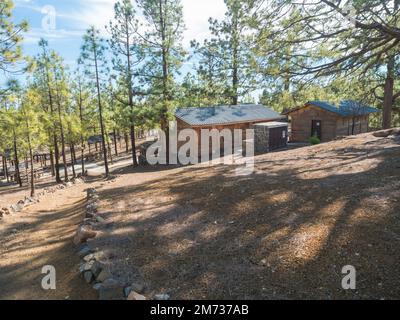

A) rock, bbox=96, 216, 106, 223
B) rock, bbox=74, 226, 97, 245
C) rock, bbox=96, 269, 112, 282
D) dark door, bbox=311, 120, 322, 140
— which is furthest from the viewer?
dark door, bbox=311, 120, 322, 140

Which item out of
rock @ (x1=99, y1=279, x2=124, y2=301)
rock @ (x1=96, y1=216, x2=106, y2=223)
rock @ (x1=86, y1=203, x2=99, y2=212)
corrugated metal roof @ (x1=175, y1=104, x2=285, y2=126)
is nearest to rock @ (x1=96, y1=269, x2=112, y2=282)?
rock @ (x1=99, y1=279, x2=124, y2=301)

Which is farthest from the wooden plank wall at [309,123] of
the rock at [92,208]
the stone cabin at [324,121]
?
the rock at [92,208]

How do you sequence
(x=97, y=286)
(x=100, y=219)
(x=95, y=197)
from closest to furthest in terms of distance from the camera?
(x=97, y=286) → (x=100, y=219) → (x=95, y=197)

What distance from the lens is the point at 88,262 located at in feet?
18.5

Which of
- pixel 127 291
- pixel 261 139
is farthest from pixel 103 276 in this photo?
pixel 261 139

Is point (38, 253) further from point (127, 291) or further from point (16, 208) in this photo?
point (16, 208)

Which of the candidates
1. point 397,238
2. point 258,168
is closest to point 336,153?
point 258,168

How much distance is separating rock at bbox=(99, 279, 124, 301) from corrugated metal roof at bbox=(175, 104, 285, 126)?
17391mm

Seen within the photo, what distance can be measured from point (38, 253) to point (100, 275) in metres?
3.14

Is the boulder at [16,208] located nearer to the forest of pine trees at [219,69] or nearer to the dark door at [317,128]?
the forest of pine trees at [219,69]

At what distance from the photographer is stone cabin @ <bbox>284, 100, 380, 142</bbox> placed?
22.5 meters

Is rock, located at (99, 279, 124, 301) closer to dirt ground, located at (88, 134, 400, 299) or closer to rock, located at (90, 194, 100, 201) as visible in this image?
dirt ground, located at (88, 134, 400, 299)

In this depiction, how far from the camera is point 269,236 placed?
5.52 m

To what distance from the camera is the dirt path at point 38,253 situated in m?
5.25
